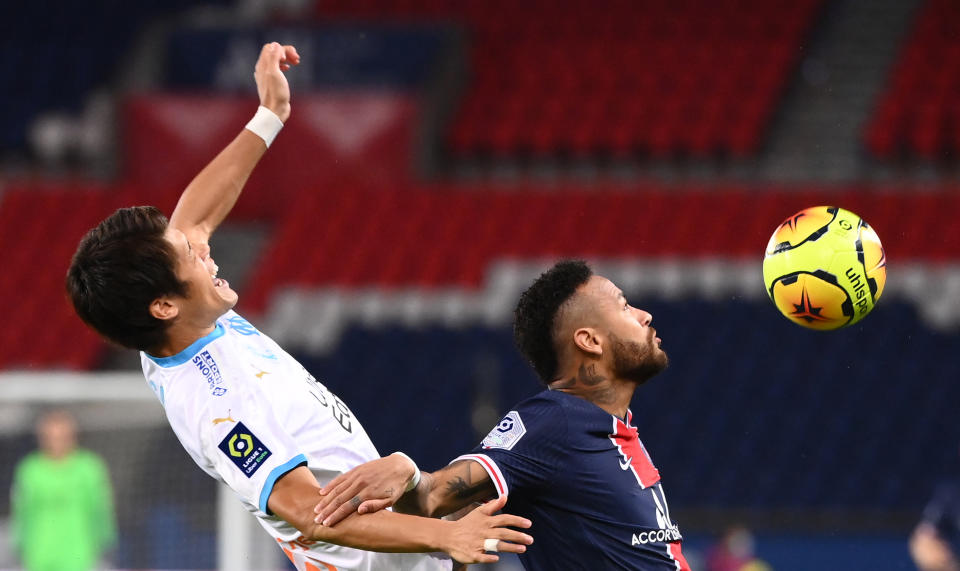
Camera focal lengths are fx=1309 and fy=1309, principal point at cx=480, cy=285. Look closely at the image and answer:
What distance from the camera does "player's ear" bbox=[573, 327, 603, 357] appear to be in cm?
360

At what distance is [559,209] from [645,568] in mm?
9171

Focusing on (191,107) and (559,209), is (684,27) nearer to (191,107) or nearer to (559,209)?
(559,209)

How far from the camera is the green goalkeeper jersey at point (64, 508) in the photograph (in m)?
7.32

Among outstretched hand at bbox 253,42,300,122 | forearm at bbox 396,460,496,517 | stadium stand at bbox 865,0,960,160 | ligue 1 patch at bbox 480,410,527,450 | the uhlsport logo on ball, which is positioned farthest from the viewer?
stadium stand at bbox 865,0,960,160

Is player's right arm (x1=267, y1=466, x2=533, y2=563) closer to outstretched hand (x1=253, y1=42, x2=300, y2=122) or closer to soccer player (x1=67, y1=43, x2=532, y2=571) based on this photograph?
soccer player (x1=67, y1=43, x2=532, y2=571)

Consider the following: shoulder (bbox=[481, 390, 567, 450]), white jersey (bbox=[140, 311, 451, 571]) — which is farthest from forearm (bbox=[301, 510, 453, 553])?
shoulder (bbox=[481, 390, 567, 450])

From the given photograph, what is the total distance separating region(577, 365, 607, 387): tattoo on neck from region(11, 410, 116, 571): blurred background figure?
4.51 metres

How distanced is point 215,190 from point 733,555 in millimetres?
5845

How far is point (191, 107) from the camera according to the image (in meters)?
15.8

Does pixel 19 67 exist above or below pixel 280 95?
above

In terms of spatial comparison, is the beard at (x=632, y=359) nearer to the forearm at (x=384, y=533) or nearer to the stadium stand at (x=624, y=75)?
the forearm at (x=384, y=533)

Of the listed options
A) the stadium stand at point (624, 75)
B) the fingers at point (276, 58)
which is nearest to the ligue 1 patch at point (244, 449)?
the fingers at point (276, 58)

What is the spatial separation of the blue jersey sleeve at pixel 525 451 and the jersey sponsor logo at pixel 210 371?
0.67 meters

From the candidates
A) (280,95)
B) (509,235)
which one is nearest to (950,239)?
(509,235)
